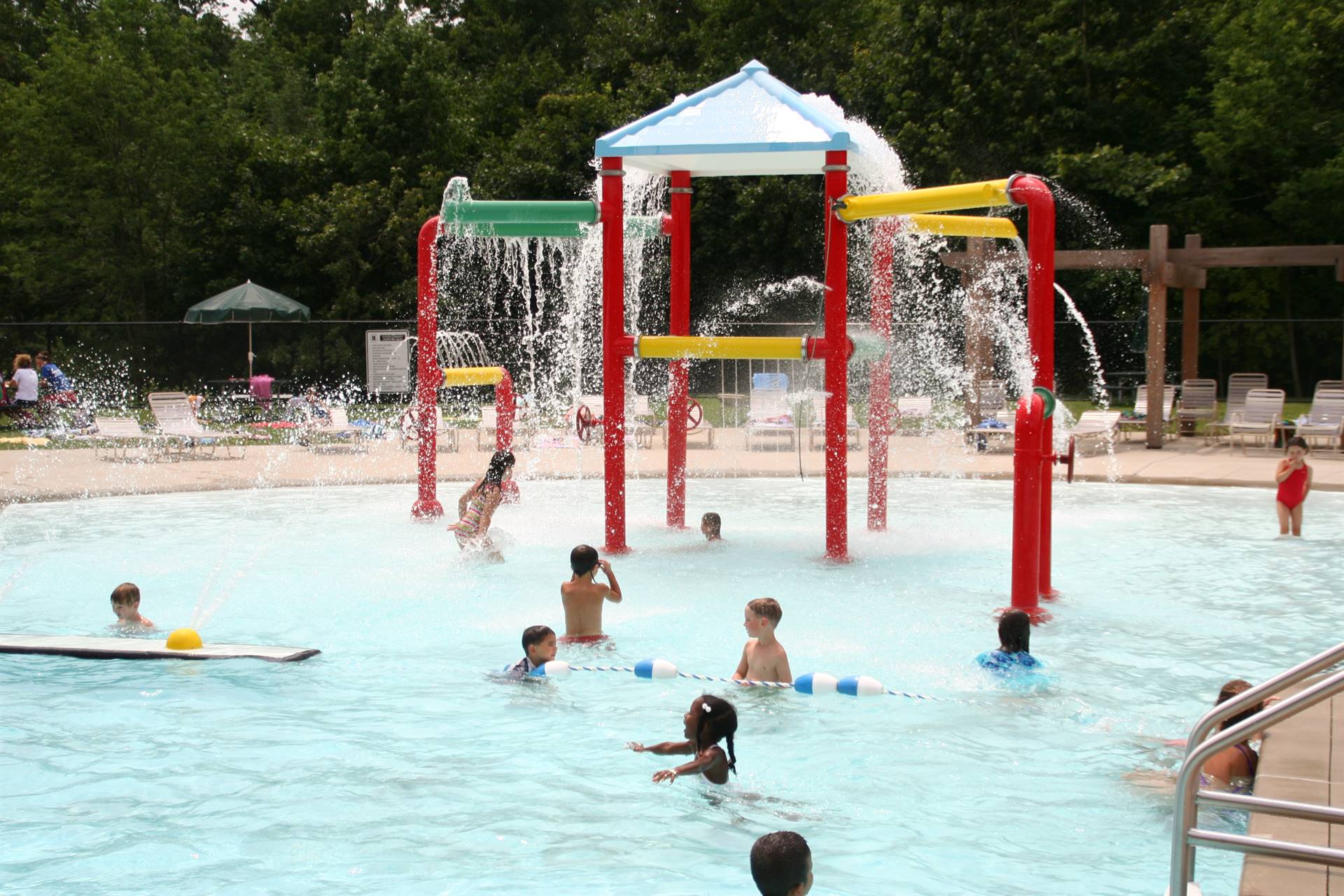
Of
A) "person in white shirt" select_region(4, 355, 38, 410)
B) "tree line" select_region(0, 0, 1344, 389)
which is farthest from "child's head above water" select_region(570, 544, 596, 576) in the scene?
"tree line" select_region(0, 0, 1344, 389)

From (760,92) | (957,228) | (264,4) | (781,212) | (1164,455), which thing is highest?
(264,4)

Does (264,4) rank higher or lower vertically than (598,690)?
higher

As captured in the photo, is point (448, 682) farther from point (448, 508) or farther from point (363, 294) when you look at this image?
point (363, 294)

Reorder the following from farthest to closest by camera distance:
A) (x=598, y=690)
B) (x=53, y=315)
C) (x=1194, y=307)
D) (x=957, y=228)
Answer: (x=53, y=315)
(x=1194, y=307)
(x=957, y=228)
(x=598, y=690)

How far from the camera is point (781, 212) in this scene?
3219cm

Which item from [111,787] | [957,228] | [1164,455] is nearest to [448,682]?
[111,787]

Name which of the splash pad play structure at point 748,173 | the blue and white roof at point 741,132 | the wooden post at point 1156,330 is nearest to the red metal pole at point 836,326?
the splash pad play structure at point 748,173

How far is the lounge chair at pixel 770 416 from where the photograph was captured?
66.0 ft

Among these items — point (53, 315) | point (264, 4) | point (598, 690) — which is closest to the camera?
point (598, 690)

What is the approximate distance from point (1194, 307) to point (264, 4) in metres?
40.5

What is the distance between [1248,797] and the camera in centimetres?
330

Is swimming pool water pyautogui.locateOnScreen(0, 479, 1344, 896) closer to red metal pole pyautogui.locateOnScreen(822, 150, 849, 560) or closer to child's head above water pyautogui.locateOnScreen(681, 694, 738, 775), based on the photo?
child's head above water pyautogui.locateOnScreen(681, 694, 738, 775)

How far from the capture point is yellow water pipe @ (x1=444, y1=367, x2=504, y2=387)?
41.5 ft

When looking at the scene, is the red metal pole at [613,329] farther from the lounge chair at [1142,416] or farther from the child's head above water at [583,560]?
the lounge chair at [1142,416]
